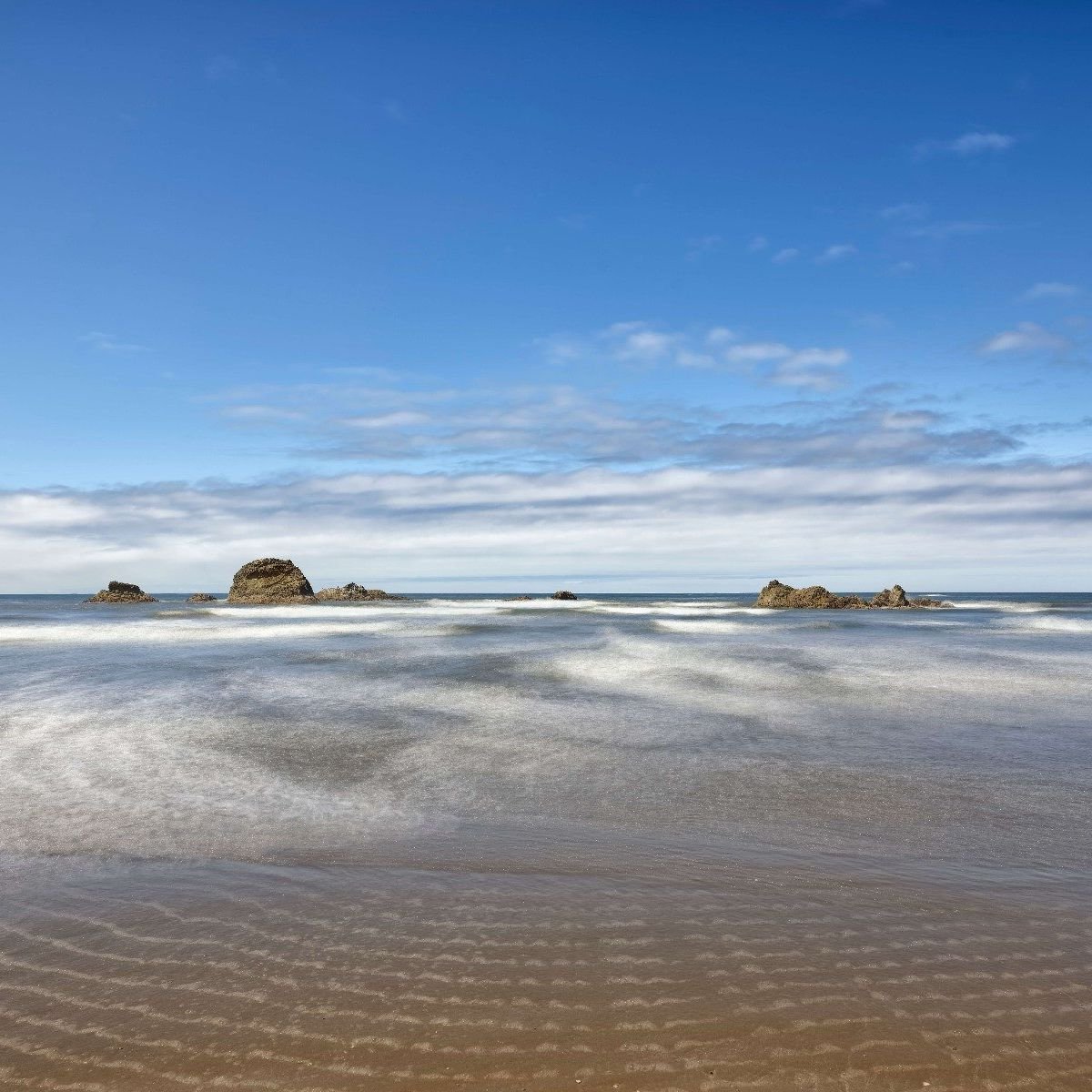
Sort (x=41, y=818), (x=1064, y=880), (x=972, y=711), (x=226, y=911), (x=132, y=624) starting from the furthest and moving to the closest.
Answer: (x=132, y=624) < (x=972, y=711) < (x=41, y=818) < (x=1064, y=880) < (x=226, y=911)

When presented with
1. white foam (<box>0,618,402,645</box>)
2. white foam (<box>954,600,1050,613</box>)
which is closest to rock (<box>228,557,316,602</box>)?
white foam (<box>0,618,402,645</box>)

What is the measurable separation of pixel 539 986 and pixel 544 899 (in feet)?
3.32

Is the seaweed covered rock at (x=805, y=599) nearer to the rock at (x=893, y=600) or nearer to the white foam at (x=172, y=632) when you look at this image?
the rock at (x=893, y=600)

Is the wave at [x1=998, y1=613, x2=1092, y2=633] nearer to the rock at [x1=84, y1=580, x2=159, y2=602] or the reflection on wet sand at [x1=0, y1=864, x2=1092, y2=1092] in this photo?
the reflection on wet sand at [x1=0, y1=864, x2=1092, y2=1092]

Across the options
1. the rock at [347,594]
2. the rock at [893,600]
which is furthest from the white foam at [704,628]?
the rock at [347,594]

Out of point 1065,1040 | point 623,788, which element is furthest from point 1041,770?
point 1065,1040

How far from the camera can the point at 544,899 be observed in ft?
14.2

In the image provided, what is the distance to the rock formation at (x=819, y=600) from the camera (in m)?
61.2

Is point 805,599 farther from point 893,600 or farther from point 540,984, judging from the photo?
point 540,984

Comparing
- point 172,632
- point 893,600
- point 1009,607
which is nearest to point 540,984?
point 172,632

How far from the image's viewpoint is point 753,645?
936 inches

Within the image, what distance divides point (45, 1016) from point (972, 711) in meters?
12.0

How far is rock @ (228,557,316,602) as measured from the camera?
60469mm

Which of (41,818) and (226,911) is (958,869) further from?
(41,818)
